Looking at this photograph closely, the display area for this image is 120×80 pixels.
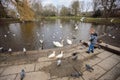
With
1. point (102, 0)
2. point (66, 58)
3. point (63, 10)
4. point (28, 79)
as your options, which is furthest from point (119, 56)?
point (63, 10)

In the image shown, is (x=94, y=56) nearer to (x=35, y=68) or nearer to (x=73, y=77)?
(x=73, y=77)

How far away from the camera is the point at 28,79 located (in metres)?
3.55

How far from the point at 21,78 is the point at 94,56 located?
3.72 meters

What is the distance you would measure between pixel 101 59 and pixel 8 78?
4.20 meters

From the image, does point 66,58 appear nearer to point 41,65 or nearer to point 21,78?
point 41,65

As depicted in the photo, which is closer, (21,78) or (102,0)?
(21,78)

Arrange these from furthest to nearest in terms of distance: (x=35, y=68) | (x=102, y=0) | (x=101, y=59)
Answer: (x=102, y=0) → (x=101, y=59) → (x=35, y=68)

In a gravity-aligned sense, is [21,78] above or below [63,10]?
below

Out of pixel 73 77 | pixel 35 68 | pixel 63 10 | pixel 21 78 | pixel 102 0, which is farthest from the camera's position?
pixel 63 10

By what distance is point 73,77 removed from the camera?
11.9ft

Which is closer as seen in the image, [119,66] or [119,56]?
[119,66]

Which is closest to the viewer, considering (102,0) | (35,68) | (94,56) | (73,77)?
(73,77)

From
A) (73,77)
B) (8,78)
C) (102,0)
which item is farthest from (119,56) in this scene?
(102,0)

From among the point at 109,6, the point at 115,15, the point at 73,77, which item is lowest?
the point at 73,77
